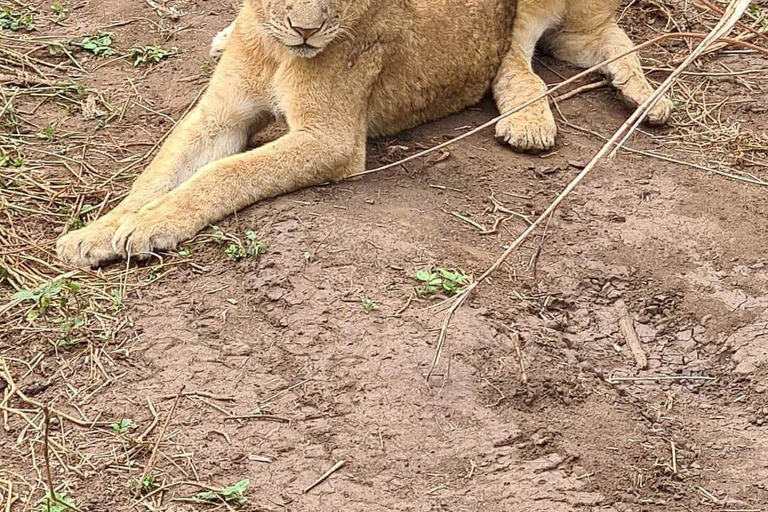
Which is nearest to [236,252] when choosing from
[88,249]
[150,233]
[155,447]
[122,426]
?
[150,233]

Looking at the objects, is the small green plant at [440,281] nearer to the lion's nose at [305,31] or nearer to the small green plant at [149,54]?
the lion's nose at [305,31]

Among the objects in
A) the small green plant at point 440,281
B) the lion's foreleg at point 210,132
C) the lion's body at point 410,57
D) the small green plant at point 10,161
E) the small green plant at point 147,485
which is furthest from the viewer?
the small green plant at point 10,161

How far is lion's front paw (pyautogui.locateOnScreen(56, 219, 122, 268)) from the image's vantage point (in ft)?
15.4

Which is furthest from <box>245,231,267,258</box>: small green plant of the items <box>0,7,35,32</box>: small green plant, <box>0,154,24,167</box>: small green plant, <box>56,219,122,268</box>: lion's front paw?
<box>0,7,35,32</box>: small green plant

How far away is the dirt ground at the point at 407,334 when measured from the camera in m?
3.60

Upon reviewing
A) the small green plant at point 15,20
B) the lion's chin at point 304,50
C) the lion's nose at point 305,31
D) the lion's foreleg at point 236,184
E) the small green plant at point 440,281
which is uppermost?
the lion's nose at point 305,31

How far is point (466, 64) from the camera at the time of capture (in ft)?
19.6

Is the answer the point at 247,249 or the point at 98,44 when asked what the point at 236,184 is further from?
the point at 98,44

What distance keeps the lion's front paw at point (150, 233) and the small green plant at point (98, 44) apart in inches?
86.0

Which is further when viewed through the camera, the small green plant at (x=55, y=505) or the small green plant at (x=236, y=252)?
the small green plant at (x=236, y=252)

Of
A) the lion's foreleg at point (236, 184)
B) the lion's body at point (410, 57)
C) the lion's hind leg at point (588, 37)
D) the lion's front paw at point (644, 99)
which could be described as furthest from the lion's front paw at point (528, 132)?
the lion's foreleg at point (236, 184)

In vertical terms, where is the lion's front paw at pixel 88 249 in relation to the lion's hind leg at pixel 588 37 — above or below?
below

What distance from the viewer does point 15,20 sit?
6.85 meters

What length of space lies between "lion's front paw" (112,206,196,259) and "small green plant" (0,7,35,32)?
103 inches
